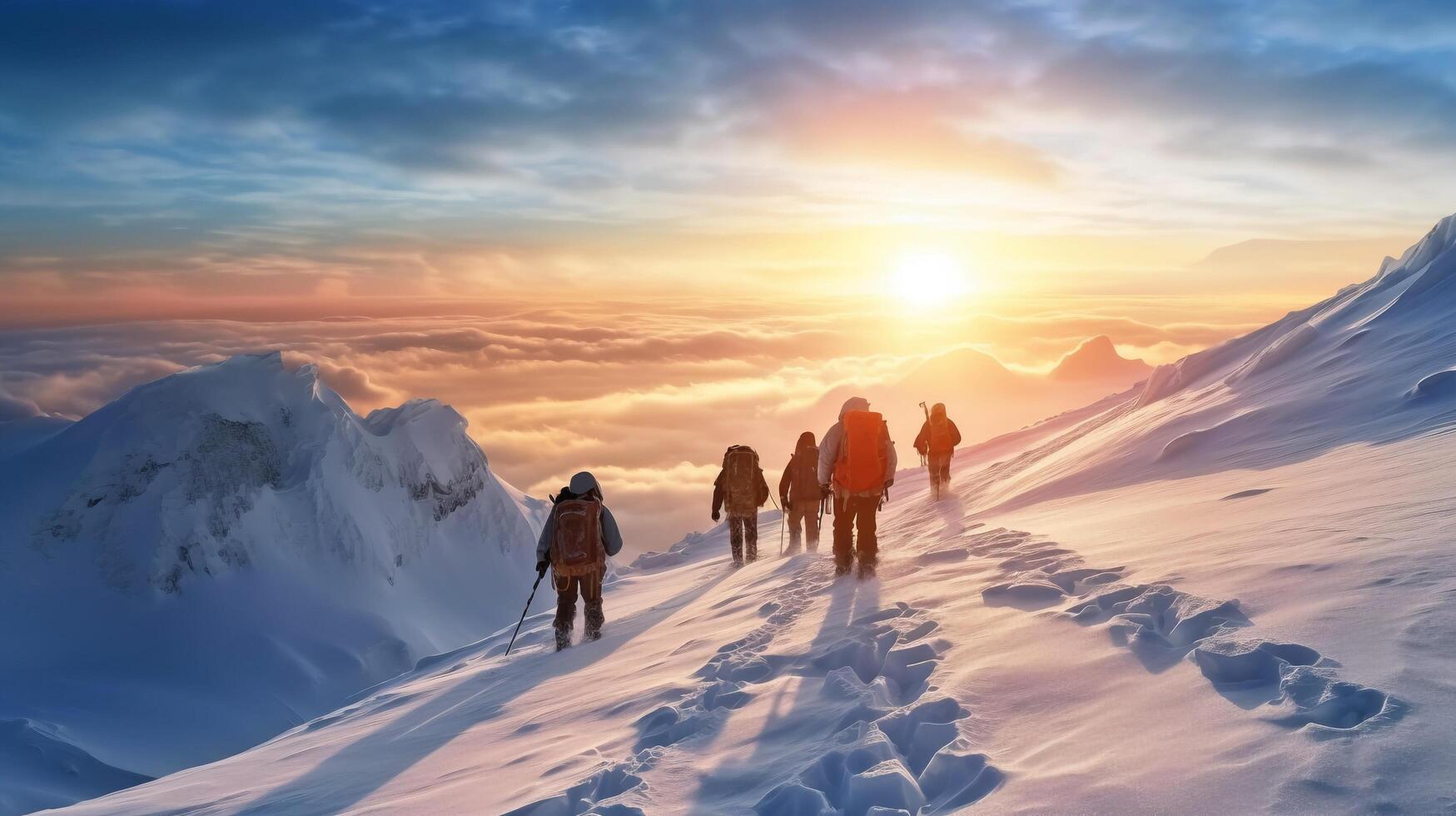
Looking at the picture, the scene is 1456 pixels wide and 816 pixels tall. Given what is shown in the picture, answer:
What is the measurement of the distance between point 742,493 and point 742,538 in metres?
0.92

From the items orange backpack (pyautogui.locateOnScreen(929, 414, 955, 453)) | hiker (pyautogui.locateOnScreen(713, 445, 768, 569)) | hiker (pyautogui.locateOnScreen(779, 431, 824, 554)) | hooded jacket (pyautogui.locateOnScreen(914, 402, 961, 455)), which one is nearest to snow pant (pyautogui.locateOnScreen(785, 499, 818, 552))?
hiker (pyautogui.locateOnScreen(779, 431, 824, 554))

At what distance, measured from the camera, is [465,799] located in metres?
5.42

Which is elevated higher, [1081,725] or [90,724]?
[1081,725]

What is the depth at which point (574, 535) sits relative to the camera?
11.6 metres

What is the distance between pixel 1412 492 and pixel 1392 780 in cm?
471

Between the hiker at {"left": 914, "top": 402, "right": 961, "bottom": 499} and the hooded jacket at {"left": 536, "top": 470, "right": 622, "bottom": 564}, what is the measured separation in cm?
899

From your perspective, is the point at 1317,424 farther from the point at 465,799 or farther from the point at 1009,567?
the point at 465,799

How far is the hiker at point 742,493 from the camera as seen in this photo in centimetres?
1811

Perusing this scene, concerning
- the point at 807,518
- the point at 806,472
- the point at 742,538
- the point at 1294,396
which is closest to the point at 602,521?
the point at 806,472

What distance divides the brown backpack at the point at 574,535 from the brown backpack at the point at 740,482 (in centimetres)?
658

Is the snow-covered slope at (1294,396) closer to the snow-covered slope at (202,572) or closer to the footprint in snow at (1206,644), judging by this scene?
the footprint in snow at (1206,644)

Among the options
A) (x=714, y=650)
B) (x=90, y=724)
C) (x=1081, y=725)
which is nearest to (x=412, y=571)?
(x=90, y=724)

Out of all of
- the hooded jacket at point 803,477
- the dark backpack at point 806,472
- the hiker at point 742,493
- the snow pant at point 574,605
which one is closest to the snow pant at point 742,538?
the hiker at point 742,493

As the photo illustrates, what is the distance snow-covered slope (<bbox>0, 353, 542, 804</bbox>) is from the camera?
4344 cm
